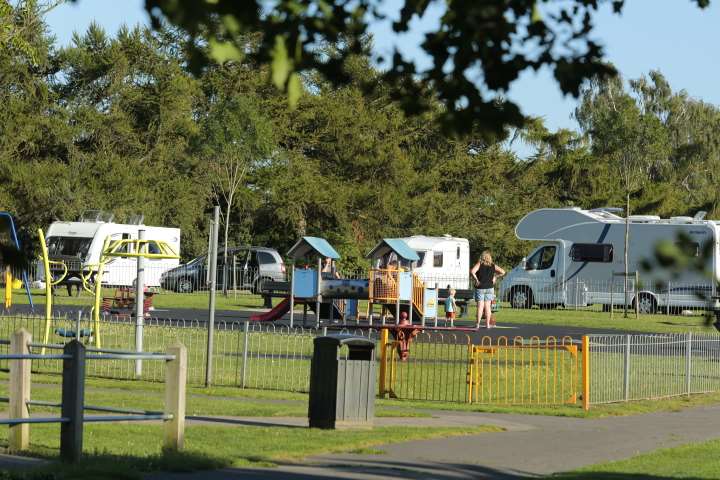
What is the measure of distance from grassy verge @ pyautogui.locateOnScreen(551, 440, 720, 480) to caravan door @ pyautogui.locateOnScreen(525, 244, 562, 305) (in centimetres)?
3069

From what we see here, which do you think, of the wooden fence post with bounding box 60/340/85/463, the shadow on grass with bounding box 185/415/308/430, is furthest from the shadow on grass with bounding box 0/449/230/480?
the shadow on grass with bounding box 185/415/308/430

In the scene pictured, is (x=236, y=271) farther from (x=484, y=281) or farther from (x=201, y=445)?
(x=201, y=445)

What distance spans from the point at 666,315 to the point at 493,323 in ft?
32.6

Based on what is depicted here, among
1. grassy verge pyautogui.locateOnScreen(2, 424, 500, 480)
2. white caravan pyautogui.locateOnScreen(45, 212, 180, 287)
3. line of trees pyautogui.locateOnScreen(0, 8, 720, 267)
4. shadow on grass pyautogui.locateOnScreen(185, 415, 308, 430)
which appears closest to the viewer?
grassy verge pyautogui.locateOnScreen(2, 424, 500, 480)

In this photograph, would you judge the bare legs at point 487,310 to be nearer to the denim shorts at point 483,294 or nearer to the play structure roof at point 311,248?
the denim shorts at point 483,294

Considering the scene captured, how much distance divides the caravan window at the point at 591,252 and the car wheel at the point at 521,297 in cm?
187

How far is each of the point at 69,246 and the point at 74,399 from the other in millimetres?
36170

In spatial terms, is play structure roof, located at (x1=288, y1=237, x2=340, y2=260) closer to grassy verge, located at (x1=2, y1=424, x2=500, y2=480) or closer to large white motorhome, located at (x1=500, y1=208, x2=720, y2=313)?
large white motorhome, located at (x1=500, y1=208, x2=720, y2=313)

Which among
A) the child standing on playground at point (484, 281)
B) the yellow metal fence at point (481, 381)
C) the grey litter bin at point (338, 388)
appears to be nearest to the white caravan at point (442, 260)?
the child standing on playground at point (484, 281)

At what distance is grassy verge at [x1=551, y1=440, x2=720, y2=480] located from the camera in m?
10.7

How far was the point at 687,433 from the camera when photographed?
576 inches

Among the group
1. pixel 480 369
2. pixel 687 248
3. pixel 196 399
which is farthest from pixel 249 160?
pixel 687 248

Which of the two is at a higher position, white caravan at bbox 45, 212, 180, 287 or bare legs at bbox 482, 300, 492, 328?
white caravan at bbox 45, 212, 180, 287

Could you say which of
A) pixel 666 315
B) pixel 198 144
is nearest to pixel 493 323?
pixel 666 315
